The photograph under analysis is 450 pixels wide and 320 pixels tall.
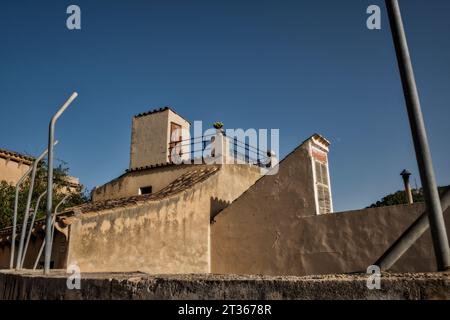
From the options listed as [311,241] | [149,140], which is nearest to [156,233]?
[311,241]

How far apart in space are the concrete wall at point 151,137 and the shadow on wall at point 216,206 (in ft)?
15.7

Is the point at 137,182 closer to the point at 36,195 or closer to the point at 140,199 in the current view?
the point at 140,199

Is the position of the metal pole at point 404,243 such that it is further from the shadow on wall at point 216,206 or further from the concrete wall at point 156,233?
the shadow on wall at point 216,206

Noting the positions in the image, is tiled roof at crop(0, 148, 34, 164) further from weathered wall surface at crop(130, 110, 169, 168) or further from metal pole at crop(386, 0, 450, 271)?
metal pole at crop(386, 0, 450, 271)

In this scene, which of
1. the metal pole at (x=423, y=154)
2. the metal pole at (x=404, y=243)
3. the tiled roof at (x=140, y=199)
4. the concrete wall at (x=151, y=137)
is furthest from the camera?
the concrete wall at (x=151, y=137)

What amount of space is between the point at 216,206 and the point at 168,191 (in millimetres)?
1683

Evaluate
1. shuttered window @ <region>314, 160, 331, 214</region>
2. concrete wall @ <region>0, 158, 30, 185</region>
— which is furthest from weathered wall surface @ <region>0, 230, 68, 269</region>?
concrete wall @ <region>0, 158, 30, 185</region>

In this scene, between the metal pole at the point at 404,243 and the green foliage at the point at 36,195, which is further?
the green foliage at the point at 36,195

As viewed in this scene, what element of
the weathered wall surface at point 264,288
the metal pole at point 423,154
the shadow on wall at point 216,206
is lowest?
the weathered wall surface at point 264,288

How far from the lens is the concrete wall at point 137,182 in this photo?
46.1 feet

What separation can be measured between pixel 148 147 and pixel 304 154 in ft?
29.4

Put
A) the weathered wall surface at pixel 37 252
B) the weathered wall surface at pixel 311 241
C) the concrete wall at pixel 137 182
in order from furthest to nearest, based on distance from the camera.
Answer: the concrete wall at pixel 137 182 → the weathered wall surface at pixel 37 252 → the weathered wall surface at pixel 311 241

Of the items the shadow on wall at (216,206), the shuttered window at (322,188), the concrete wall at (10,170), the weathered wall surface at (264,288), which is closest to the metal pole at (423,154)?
the weathered wall surface at (264,288)
